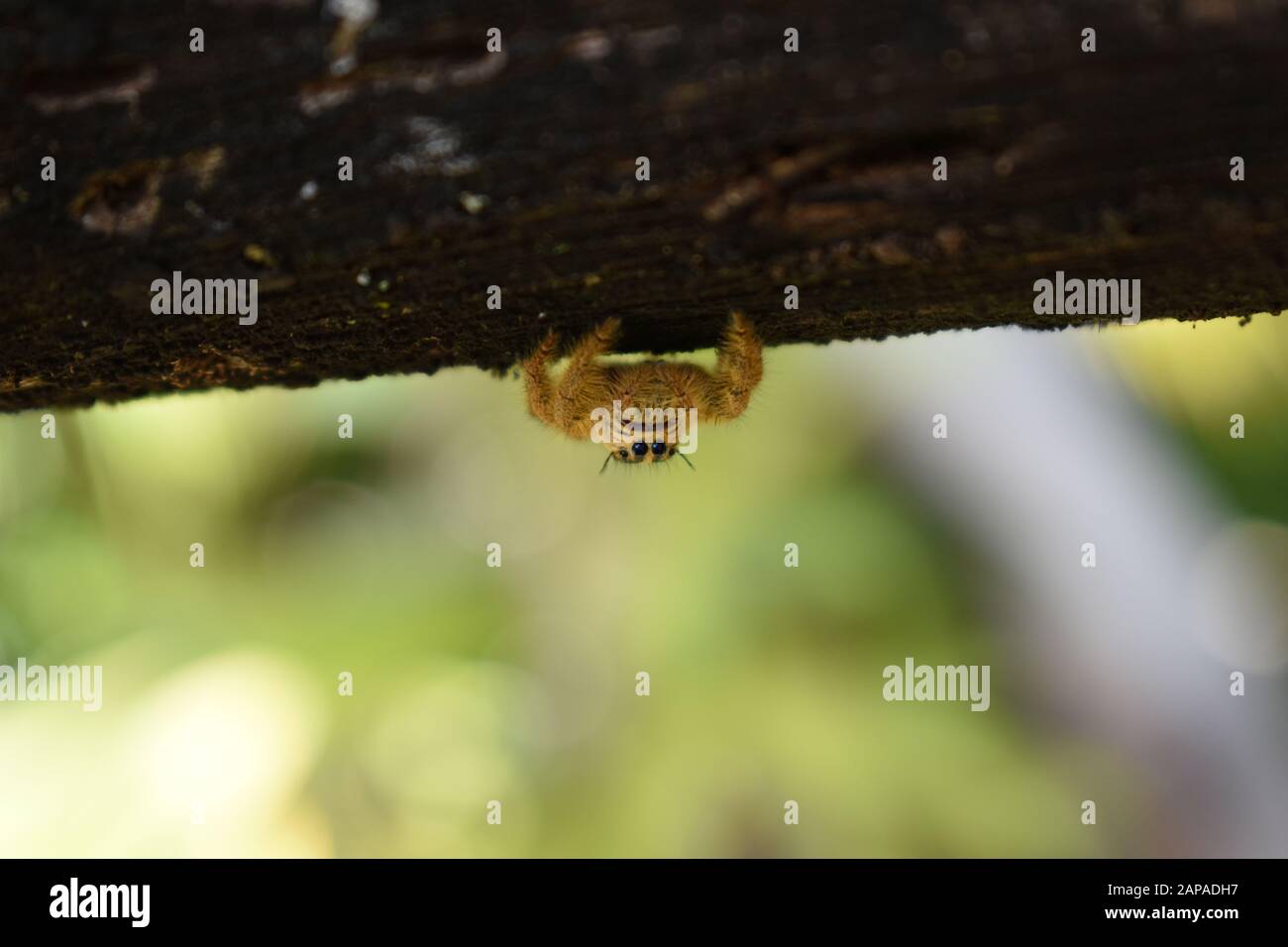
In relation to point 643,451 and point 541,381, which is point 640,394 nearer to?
point 643,451

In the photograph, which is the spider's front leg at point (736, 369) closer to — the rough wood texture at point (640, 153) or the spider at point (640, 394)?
the spider at point (640, 394)

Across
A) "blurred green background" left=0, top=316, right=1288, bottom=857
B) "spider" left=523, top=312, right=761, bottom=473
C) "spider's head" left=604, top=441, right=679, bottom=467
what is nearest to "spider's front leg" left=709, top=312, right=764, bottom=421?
"spider" left=523, top=312, right=761, bottom=473

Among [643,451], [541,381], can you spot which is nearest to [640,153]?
[541,381]

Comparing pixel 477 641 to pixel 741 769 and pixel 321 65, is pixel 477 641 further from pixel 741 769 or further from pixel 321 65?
pixel 321 65

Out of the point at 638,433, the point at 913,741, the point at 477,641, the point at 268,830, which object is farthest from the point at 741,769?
the point at 638,433

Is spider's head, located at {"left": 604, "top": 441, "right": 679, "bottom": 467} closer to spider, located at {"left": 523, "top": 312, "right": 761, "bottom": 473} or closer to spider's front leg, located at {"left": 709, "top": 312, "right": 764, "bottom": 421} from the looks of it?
spider, located at {"left": 523, "top": 312, "right": 761, "bottom": 473}

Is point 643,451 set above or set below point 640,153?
below
